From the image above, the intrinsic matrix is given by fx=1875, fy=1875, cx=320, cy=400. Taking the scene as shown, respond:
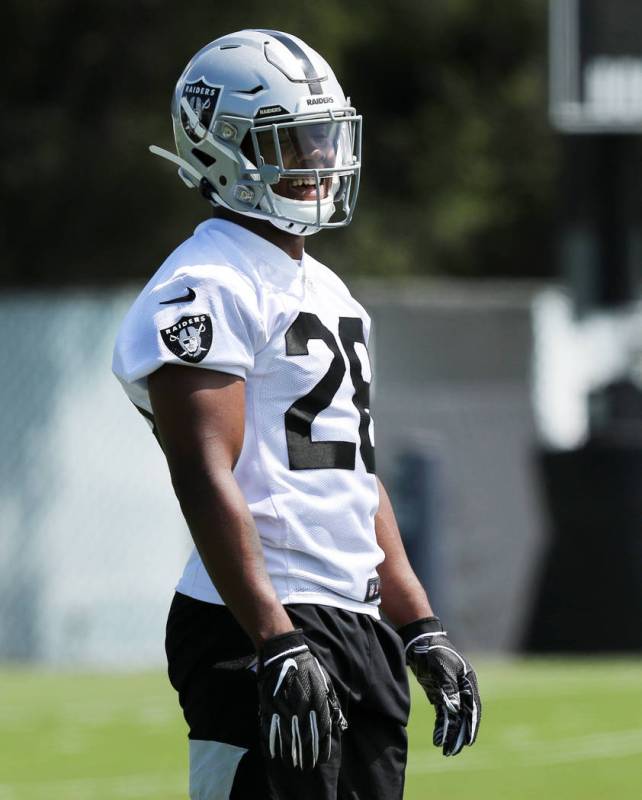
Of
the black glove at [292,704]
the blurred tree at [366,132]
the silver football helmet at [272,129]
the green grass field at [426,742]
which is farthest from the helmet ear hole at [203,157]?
the blurred tree at [366,132]

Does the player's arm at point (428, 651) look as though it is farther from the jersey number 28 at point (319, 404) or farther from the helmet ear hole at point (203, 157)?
the helmet ear hole at point (203, 157)

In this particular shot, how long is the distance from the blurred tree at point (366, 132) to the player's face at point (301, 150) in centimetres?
1711

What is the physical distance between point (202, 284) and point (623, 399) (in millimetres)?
10635

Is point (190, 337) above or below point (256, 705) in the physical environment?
above

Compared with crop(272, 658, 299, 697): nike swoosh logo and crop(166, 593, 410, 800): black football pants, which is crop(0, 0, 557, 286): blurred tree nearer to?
crop(166, 593, 410, 800): black football pants

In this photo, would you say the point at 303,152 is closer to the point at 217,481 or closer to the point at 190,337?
the point at 190,337

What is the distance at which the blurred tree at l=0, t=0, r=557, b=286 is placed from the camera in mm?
20547

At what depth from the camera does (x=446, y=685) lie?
3588 mm

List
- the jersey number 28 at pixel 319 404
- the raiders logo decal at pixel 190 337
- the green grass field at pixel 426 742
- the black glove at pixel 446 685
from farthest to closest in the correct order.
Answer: the green grass field at pixel 426 742 → the black glove at pixel 446 685 → the jersey number 28 at pixel 319 404 → the raiders logo decal at pixel 190 337

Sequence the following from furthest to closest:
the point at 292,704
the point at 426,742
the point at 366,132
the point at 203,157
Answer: the point at 366,132
the point at 426,742
the point at 203,157
the point at 292,704

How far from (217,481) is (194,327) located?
267mm

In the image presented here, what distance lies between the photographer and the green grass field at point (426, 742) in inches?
284

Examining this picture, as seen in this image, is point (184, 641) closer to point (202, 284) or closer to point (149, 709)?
point (202, 284)

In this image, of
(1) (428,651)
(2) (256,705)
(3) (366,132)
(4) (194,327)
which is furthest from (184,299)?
(3) (366,132)
